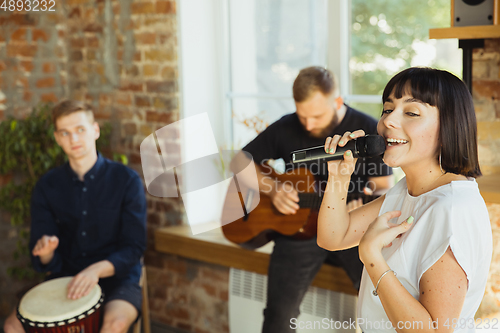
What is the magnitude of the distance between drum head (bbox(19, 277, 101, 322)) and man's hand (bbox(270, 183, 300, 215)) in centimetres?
89

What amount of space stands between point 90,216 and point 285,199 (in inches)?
40.0

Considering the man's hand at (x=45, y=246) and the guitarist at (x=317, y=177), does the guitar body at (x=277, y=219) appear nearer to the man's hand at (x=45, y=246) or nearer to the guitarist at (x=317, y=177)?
the guitarist at (x=317, y=177)

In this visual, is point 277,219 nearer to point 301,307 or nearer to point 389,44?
point 301,307

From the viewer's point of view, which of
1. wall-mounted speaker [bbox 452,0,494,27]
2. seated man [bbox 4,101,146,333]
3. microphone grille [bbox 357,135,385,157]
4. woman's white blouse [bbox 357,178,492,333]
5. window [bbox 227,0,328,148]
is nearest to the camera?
woman's white blouse [bbox 357,178,492,333]

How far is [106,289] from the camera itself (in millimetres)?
2418

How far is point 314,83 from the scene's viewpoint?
2.28m

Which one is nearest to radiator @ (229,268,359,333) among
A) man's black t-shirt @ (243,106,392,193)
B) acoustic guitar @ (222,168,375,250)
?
acoustic guitar @ (222,168,375,250)

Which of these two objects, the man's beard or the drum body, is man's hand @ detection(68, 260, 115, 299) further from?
the man's beard

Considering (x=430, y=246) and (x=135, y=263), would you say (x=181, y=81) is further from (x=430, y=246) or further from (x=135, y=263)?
(x=430, y=246)

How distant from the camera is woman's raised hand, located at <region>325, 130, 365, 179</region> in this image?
1289mm

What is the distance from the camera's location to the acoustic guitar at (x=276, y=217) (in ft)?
7.50

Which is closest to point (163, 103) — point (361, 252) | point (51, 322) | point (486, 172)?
point (51, 322)

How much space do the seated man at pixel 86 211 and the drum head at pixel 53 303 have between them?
234 millimetres

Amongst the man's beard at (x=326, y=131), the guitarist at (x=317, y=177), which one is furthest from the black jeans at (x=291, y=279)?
the man's beard at (x=326, y=131)
